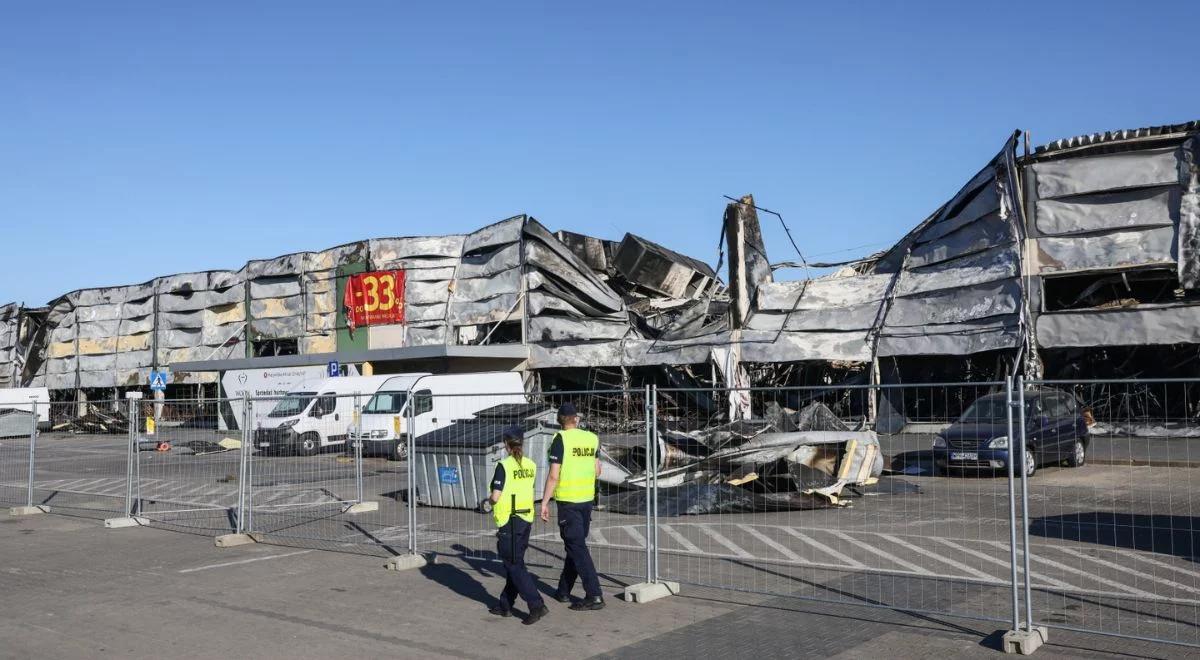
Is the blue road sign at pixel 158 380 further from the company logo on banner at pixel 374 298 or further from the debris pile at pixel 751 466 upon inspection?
the debris pile at pixel 751 466

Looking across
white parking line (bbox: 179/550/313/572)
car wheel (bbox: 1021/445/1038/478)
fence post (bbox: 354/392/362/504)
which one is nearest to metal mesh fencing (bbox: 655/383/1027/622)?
car wheel (bbox: 1021/445/1038/478)

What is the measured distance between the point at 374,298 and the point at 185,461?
2600cm

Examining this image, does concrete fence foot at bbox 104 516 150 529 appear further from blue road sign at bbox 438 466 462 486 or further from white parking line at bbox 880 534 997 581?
white parking line at bbox 880 534 997 581

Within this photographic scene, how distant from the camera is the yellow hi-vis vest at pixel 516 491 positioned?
8719 mm

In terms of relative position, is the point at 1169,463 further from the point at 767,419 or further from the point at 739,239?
the point at 739,239

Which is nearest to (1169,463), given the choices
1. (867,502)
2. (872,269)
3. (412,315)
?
(867,502)

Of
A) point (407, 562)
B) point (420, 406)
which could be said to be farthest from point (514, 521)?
point (420, 406)

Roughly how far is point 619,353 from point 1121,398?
24.8 m

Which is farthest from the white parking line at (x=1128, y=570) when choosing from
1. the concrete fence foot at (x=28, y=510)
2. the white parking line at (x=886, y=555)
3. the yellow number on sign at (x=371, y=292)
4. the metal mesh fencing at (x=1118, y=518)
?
the yellow number on sign at (x=371, y=292)

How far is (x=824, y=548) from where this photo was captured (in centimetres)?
1175

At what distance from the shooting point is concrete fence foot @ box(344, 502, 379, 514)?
636 inches

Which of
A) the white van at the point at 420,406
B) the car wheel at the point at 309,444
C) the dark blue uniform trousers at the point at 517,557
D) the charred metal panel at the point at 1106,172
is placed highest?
the charred metal panel at the point at 1106,172

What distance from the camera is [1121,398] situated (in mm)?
13031

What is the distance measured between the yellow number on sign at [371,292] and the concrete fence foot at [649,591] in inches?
1394
